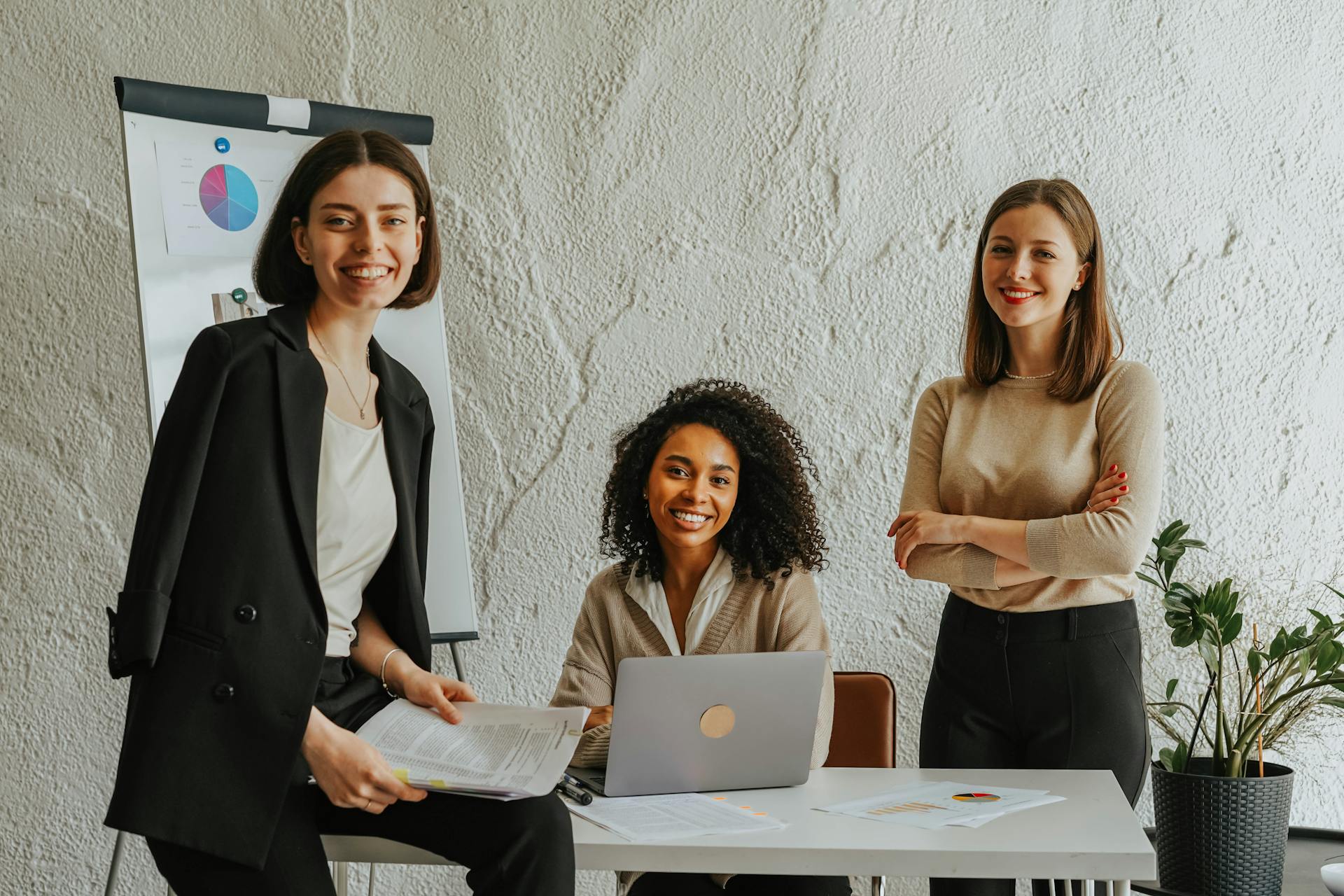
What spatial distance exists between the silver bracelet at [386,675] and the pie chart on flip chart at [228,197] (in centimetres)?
126

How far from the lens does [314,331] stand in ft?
5.29

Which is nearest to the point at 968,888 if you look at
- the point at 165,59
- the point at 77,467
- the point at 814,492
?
the point at 814,492

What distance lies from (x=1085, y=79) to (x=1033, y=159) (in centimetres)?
24

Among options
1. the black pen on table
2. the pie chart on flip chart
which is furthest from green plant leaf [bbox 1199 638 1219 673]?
the pie chart on flip chart

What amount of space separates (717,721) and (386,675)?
49 centimetres

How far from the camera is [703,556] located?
6.88ft

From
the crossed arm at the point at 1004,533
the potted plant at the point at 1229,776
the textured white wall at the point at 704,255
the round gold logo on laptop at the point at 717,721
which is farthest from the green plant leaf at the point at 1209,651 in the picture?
the round gold logo on laptop at the point at 717,721

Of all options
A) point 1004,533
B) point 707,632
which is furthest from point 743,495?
point 1004,533

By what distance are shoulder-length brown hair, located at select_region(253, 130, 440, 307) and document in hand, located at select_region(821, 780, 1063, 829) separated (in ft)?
3.62

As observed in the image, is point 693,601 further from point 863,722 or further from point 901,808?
point 901,808

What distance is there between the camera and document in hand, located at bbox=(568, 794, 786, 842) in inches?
59.3

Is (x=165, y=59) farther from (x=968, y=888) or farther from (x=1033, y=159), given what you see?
(x=968, y=888)

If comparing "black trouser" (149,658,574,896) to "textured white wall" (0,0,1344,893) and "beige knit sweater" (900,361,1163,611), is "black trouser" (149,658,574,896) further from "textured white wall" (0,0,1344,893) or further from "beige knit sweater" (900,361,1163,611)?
"textured white wall" (0,0,1344,893)

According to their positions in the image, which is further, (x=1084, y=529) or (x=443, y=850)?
(x=1084, y=529)
